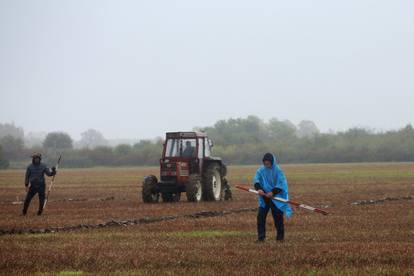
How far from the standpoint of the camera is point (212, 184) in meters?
32.0

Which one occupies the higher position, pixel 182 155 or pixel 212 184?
pixel 182 155

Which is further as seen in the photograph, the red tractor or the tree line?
the tree line

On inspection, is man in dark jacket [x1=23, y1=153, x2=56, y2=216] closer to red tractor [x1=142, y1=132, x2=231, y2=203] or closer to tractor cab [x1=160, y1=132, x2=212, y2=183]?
red tractor [x1=142, y1=132, x2=231, y2=203]

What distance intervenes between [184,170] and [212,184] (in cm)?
116

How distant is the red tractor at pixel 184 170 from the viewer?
31.7 m

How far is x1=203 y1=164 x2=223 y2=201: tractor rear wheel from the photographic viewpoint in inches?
1259

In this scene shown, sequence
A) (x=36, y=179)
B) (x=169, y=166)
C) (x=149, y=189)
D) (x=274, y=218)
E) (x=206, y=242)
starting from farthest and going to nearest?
(x=169, y=166)
(x=149, y=189)
(x=36, y=179)
(x=206, y=242)
(x=274, y=218)

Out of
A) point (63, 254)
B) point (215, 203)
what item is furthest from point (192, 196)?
point (63, 254)

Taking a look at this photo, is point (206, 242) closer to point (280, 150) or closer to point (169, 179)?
point (169, 179)

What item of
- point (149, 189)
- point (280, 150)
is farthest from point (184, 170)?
point (280, 150)

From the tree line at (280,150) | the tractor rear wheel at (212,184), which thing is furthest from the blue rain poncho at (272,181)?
the tree line at (280,150)

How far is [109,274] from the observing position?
1274cm

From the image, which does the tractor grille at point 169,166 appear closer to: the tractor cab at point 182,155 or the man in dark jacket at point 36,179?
the tractor cab at point 182,155

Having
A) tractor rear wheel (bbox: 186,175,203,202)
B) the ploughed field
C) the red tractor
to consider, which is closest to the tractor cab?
the red tractor
